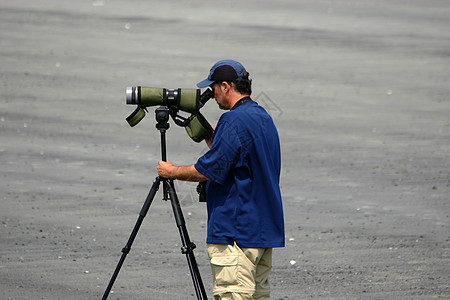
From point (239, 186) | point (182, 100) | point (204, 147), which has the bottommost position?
point (204, 147)

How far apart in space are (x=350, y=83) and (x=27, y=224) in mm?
8343

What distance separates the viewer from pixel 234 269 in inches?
187

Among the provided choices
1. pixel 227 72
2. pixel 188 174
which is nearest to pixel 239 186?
pixel 188 174

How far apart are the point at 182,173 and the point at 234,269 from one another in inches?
25.9

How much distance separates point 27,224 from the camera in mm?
8078

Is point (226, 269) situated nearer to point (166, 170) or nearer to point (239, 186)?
point (239, 186)

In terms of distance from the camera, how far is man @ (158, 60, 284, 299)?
4.70 m

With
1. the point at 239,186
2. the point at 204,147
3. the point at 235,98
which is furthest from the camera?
the point at 204,147

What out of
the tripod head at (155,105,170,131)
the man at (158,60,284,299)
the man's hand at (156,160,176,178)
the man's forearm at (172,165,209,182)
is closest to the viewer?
the man at (158,60,284,299)

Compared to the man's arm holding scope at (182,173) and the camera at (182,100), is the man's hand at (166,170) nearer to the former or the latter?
the man's arm holding scope at (182,173)

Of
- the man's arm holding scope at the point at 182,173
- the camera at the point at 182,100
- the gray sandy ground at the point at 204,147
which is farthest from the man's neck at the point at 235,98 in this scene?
the gray sandy ground at the point at 204,147

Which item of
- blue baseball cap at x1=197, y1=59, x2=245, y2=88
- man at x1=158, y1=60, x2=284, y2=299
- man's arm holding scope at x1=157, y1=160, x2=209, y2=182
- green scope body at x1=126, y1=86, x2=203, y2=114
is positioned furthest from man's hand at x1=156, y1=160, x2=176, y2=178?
blue baseball cap at x1=197, y1=59, x2=245, y2=88

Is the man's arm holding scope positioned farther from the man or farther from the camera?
the camera

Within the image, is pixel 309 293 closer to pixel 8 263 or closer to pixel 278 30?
pixel 8 263
